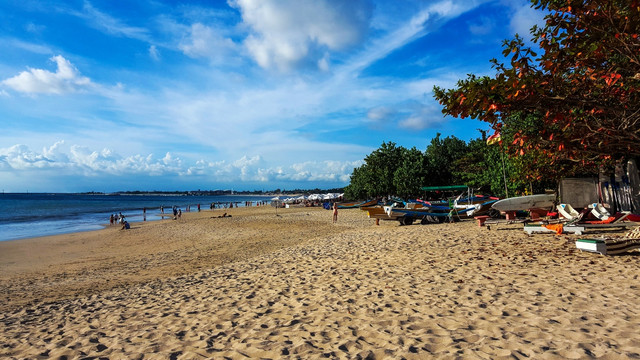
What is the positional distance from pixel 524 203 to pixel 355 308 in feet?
57.7

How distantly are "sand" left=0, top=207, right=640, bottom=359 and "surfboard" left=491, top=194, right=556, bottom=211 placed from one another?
822 centimetres

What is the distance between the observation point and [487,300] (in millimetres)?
5758

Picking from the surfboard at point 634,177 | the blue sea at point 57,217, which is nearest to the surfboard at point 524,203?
the surfboard at point 634,177

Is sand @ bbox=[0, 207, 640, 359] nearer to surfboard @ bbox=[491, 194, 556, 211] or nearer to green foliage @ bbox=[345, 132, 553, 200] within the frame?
surfboard @ bbox=[491, 194, 556, 211]

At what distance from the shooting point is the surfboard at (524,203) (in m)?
19.0

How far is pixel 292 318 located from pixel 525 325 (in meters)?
3.45

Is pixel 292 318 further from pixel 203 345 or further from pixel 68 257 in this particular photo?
pixel 68 257

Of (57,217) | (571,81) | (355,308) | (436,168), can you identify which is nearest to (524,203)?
(571,81)

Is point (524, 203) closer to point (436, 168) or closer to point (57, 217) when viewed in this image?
point (436, 168)

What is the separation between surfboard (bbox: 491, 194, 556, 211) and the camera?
1897cm

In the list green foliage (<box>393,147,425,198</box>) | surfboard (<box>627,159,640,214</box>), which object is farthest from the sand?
green foliage (<box>393,147,425,198</box>)

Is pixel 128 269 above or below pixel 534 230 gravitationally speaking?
below

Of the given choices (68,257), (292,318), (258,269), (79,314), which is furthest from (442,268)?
(68,257)

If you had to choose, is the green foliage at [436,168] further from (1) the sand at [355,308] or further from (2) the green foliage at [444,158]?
(1) the sand at [355,308]
